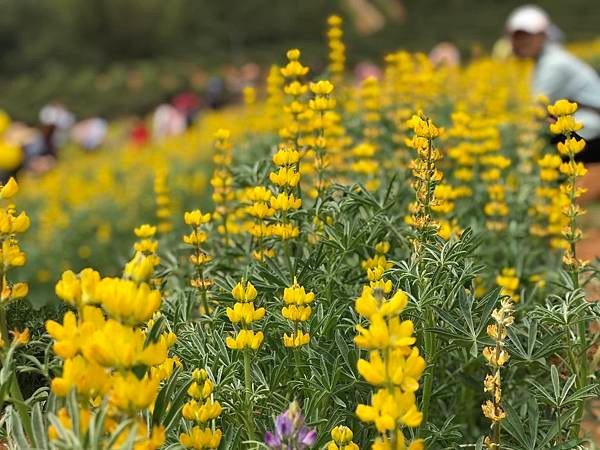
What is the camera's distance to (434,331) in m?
1.49

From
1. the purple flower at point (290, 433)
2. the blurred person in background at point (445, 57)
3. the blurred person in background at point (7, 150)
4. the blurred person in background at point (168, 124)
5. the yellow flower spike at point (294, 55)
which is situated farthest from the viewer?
the blurred person in background at point (168, 124)

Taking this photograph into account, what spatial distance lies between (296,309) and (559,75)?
364 cm

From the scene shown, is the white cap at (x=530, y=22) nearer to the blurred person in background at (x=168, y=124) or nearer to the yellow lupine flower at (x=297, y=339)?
the yellow lupine flower at (x=297, y=339)

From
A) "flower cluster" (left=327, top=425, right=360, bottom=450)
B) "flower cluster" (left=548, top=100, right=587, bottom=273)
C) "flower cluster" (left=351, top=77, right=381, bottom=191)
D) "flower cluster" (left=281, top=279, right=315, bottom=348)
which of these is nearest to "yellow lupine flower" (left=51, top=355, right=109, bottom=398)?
"flower cluster" (left=327, top=425, right=360, bottom=450)

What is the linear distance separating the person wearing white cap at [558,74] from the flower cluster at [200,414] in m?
3.26

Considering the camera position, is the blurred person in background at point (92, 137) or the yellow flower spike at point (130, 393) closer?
the yellow flower spike at point (130, 393)

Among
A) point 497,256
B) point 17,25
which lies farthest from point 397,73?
point 17,25

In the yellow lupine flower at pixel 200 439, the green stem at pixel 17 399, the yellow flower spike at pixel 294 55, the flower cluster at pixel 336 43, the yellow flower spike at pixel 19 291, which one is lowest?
the yellow lupine flower at pixel 200 439

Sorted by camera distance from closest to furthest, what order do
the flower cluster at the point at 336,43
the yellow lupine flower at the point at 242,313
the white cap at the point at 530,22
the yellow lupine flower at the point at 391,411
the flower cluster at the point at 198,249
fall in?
1. the yellow lupine flower at the point at 391,411
2. the yellow lupine flower at the point at 242,313
3. the flower cluster at the point at 198,249
4. the flower cluster at the point at 336,43
5. the white cap at the point at 530,22

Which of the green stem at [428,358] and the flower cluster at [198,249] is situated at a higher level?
the flower cluster at [198,249]

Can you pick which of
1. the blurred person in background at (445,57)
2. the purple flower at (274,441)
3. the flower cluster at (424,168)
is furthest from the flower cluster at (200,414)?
the blurred person in background at (445,57)

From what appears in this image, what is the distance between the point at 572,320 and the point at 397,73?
2535 millimetres

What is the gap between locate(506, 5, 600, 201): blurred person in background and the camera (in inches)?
165

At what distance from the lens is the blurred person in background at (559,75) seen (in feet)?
13.8
